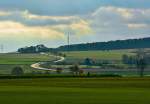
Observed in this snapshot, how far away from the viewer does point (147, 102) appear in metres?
44.3

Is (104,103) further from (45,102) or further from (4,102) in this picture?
(4,102)

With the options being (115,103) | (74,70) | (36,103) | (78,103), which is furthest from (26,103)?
(74,70)

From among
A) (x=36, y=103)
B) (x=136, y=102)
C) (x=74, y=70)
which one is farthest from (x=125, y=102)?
(x=74, y=70)

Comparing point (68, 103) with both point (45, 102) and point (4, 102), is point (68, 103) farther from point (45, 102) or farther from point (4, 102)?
point (4, 102)

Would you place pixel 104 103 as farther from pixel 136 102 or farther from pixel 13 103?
pixel 13 103

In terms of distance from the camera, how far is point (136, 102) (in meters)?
44.9

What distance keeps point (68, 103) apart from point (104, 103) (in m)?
2.63

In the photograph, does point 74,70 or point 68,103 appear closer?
point 68,103

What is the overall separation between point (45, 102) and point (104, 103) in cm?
448

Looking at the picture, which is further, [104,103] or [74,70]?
[74,70]

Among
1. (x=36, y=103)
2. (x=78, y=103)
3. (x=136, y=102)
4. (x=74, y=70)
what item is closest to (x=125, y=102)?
(x=136, y=102)

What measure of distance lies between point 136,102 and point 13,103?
29.8ft

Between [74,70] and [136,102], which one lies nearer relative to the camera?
[136,102]

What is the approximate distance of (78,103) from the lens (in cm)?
4434
